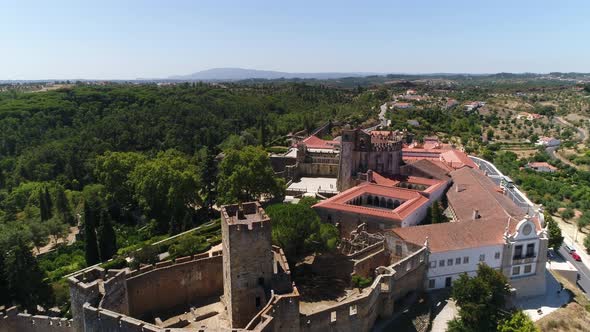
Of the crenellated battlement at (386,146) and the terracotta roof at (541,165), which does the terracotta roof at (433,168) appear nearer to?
the crenellated battlement at (386,146)

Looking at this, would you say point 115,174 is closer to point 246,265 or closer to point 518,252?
point 246,265

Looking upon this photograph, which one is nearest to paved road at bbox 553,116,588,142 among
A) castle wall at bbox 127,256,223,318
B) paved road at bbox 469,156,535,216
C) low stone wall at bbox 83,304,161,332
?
paved road at bbox 469,156,535,216

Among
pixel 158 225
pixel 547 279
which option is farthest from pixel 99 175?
pixel 547 279

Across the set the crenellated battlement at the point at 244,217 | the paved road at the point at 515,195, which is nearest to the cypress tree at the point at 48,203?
the crenellated battlement at the point at 244,217

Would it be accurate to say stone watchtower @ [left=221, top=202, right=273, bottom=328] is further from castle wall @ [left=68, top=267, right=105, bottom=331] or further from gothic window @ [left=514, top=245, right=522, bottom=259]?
gothic window @ [left=514, top=245, right=522, bottom=259]

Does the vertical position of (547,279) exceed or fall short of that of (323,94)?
it falls short

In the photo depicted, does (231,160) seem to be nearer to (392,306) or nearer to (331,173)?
(331,173)
